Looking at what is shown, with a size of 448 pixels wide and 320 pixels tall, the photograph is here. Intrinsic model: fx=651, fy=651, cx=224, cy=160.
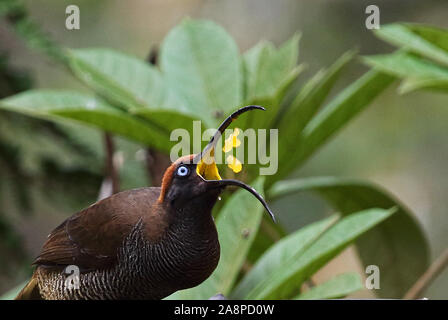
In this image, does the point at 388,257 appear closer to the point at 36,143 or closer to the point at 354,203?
the point at 354,203

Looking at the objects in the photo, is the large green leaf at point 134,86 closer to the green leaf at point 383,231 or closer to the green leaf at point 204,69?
the green leaf at point 204,69

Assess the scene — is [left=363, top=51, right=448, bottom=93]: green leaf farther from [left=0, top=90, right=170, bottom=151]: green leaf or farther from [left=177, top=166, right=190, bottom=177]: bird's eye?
[left=177, top=166, right=190, bottom=177]: bird's eye

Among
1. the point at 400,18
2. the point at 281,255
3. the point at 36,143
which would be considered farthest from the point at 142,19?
the point at 281,255

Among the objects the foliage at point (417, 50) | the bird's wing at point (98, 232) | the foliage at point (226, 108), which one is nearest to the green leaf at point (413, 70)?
the foliage at point (417, 50)

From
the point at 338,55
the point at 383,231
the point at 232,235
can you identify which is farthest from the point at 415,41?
the point at 338,55

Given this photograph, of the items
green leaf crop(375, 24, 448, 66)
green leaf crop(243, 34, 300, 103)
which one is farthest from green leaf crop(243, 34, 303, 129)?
green leaf crop(375, 24, 448, 66)
